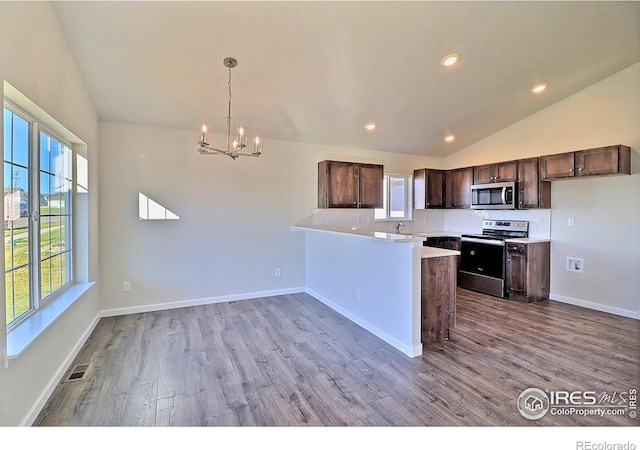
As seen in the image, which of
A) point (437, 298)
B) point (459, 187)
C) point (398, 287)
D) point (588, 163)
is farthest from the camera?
point (459, 187)

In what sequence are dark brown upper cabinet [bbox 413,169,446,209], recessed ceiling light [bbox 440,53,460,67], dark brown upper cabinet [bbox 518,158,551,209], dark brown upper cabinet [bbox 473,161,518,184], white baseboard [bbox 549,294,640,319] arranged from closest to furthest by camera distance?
recessed ceiling light [bbox 440,53,460,67], white baseboard [bbox 549,294,640,319], dark brown upper cabinet [bbox 518,158,551,209], dark brown upper cabinet [bbox 473,161,518,184], dark brown upper cabinet [bbox 413,169,446,209]

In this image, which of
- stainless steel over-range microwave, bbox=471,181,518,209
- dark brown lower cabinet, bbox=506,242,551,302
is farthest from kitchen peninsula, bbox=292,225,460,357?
stainless steel over-range microwave, bbox=471,181,518,209

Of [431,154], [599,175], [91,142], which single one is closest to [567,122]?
[599,175]

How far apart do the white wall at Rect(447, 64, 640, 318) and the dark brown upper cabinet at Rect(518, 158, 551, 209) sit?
0.15m

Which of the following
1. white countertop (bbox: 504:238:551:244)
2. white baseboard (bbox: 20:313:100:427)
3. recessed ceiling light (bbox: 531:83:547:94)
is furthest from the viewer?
white countertop (bbox: 504:238:551:244)

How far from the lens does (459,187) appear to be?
5734 millimetres

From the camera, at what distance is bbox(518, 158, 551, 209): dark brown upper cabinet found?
4.50 m

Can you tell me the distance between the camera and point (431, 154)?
20.0 feet

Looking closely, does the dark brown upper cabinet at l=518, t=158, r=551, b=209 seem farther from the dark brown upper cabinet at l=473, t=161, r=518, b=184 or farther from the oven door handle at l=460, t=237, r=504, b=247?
the oven door handle at l=460, t=237, r=504, b=247

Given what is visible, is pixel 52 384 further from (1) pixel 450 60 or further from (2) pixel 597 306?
(2) pixel 597 306

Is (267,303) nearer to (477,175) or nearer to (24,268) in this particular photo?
(24,268)

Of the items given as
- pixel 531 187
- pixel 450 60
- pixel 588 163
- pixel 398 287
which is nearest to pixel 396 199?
pixel 531 187

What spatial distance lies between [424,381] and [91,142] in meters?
Answer: 4.23

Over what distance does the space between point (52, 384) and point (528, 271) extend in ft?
18.0
